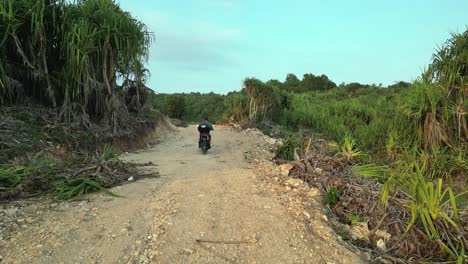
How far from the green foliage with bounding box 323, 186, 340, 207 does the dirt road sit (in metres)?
0.75

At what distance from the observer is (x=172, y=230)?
4.50 meters

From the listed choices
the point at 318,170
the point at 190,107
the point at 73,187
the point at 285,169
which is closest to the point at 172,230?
the point at 73,187

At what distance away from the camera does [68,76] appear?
1010cm

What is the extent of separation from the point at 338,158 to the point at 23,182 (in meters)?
5.19

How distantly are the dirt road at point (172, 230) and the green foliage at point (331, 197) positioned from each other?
75cm

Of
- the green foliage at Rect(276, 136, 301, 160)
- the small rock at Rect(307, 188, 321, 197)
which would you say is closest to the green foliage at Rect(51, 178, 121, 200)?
the small rock at Rect(307, 188, 321, 197)

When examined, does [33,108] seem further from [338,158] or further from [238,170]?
[338,158]

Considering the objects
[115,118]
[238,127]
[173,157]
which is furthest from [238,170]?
[238,127]

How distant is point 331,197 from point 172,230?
8.10 ft

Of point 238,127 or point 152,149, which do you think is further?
point 238,127

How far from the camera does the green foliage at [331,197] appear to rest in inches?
225

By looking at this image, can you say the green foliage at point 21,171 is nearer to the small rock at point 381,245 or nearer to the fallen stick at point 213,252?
the fallen stick at point 213,252

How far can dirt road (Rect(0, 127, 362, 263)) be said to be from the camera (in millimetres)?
3926

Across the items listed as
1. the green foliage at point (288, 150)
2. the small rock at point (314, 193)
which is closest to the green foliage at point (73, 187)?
the small rock at point (314, 193)
